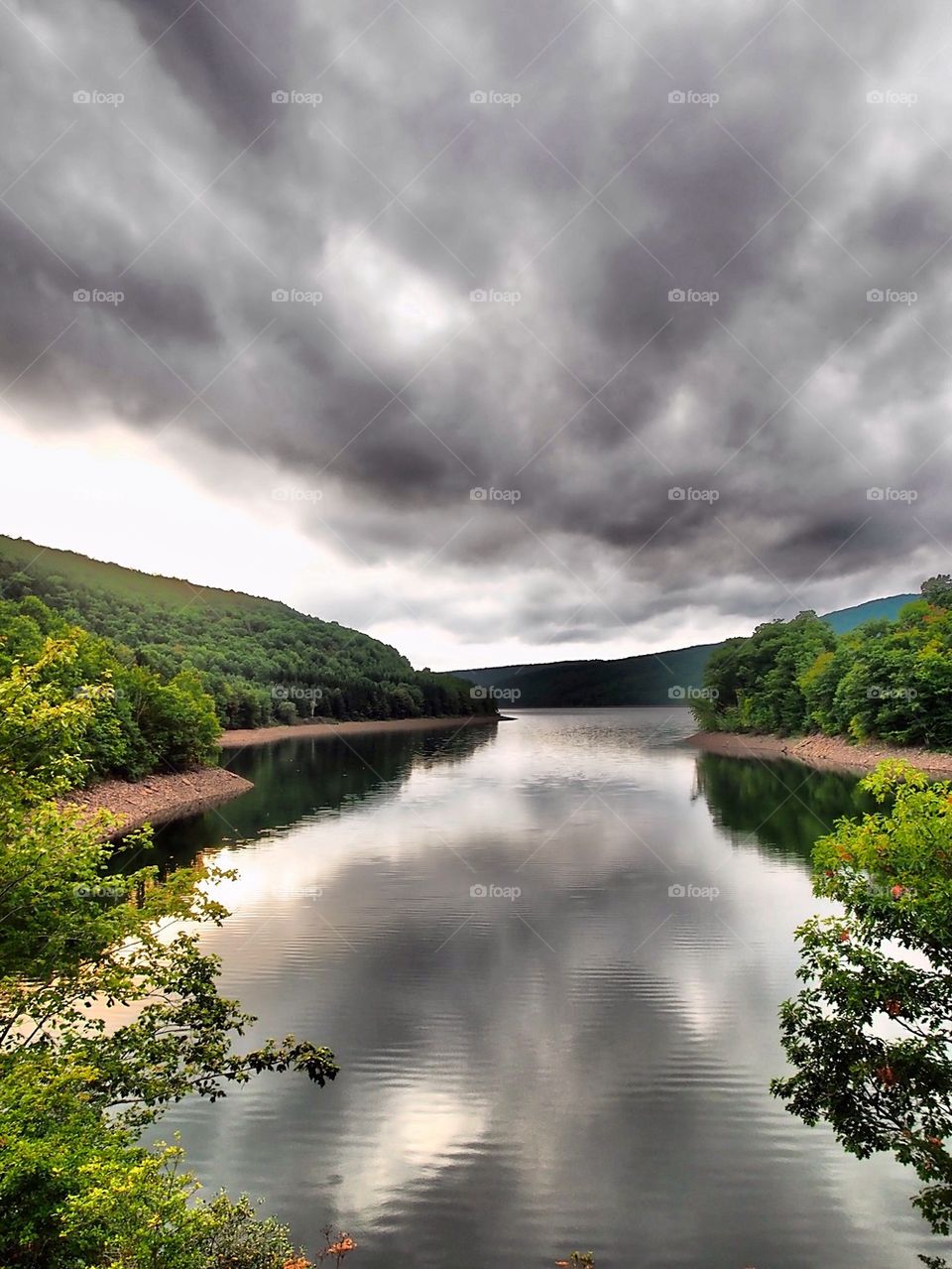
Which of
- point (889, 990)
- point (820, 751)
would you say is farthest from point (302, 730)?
point (889, 990)

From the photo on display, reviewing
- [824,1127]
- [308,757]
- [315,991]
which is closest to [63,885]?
[315,991]

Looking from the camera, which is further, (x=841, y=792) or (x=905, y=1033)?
(x=841, y=792)

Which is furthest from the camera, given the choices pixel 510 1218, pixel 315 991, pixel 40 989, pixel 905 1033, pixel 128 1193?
pixel 315 991

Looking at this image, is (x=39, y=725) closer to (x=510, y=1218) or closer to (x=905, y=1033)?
(x=510, y=1218)

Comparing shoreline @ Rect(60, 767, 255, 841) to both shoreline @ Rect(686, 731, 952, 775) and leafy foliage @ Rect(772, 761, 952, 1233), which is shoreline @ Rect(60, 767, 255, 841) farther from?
shoreline @ Rect(686, 731, 952, 775)

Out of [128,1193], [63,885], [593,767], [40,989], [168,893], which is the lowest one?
[593,767]

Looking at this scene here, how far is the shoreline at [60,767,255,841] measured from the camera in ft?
132

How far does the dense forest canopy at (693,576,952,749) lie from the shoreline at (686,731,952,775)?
1.39 m

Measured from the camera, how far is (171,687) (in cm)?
5431

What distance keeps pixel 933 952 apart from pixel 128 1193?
32.3 feet

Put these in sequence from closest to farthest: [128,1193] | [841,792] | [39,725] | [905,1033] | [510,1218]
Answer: [128,1193], [39,725], [510,1218], [905,1033], [841,792]

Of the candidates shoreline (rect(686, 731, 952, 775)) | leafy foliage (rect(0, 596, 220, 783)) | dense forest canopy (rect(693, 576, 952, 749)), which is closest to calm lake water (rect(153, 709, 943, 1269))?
leafy foliage (rect(0, 596, 220, 783))

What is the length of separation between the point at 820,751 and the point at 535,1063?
270 feet

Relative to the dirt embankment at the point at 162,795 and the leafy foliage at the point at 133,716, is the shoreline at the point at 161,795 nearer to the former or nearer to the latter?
the dirt embankment at the point at 162,795
